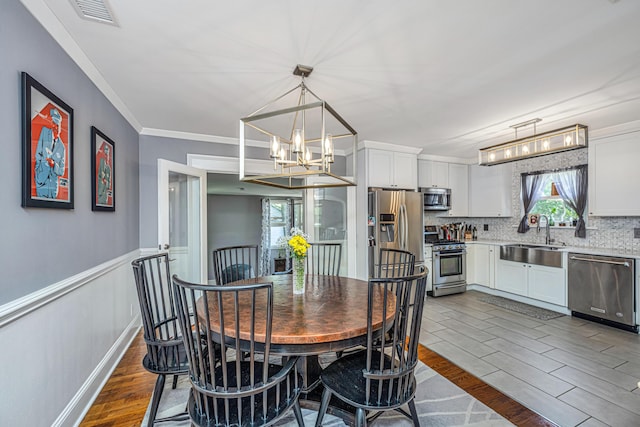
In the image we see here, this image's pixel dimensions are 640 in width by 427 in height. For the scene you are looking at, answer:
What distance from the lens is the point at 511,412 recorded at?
1991 mm

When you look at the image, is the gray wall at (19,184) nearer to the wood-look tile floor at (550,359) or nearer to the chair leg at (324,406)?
the chair leg at (324,406)

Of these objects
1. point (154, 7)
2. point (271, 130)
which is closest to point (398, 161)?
point (271, 130)

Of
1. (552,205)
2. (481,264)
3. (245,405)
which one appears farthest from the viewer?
(481,264)

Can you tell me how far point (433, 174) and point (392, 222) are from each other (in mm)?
1564

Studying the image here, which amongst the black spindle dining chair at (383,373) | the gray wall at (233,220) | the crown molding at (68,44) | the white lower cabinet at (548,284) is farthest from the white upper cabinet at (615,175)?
the gray wall at (233,220)

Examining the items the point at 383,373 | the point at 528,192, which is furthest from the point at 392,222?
the point at 383,373

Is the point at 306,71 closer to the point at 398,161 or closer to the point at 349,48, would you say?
the point at 349,48

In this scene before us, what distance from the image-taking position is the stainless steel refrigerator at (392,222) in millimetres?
4301

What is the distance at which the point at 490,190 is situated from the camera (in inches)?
208

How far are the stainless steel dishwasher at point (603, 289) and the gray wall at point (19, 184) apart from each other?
5231 mm

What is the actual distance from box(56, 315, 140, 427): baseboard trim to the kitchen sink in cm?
522

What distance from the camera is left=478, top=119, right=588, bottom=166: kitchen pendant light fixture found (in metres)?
2.79

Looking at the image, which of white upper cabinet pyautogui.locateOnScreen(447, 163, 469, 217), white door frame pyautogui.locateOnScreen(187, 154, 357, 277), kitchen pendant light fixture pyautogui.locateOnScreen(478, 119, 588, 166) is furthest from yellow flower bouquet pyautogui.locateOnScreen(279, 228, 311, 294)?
white upper cabinet pyautogui.locateOnScreen(447, 163, 469, 217)

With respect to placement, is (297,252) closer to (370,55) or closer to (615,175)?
(370,55)
